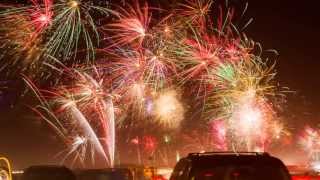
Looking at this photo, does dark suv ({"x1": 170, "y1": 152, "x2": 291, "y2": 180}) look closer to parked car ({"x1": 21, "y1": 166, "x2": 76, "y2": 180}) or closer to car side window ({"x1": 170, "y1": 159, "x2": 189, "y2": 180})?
car side window ({"x1": 170, "y1": 159, "x2": 189, "y2": 180})

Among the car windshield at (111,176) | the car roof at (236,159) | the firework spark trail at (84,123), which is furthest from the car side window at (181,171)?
the firework spark trail at (84,123)

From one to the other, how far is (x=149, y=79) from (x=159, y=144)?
29.1 metres

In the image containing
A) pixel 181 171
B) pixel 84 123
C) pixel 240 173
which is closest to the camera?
pixel 240 173

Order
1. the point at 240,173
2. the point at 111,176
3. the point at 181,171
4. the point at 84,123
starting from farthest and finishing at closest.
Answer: the point at 84,123
the point at 111,176
the point at 181,171
the point at 240,173

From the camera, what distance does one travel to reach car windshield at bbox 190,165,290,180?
356 inches

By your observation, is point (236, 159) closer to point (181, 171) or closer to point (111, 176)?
point (181, 171)

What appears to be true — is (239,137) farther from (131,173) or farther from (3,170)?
(3,170)

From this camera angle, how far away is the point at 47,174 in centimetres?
2098

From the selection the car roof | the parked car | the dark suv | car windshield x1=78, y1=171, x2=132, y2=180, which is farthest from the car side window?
the parked car

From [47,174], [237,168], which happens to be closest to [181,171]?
[237,168]

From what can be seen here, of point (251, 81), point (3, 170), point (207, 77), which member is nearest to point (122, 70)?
point (207, 77)

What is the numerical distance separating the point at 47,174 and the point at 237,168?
12729 millimetres

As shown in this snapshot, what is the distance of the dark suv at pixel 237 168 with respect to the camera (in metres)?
9.08

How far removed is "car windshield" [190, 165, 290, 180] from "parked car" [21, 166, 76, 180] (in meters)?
12.2
